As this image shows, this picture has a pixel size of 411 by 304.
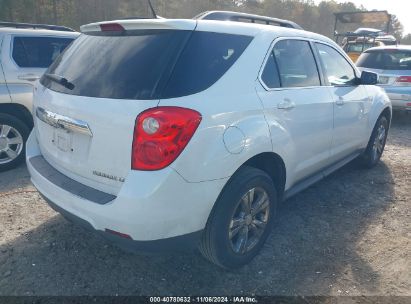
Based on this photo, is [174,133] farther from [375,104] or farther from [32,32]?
[32,32]

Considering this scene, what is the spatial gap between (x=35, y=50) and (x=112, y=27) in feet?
9.97

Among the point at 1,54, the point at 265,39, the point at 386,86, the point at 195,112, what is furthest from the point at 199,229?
the point at 386,86

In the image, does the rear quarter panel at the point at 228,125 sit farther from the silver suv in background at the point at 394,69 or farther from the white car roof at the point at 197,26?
the silver suv in background at the point at 394,69

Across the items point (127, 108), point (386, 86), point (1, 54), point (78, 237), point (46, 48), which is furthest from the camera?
point (386, 86)

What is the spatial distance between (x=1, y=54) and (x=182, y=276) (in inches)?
147

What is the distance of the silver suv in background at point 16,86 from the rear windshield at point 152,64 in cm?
240

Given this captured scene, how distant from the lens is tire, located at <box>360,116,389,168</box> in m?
4.84

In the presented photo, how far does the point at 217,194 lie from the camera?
91.0 inches

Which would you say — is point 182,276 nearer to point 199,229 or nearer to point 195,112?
point 199,229

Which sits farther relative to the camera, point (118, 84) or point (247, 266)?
point (247, 266)

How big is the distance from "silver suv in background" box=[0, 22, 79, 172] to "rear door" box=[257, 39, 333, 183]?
339 centimetres

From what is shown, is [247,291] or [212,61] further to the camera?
[247,291]

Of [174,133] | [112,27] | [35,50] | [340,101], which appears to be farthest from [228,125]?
[35,50]

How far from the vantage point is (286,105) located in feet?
9.36
